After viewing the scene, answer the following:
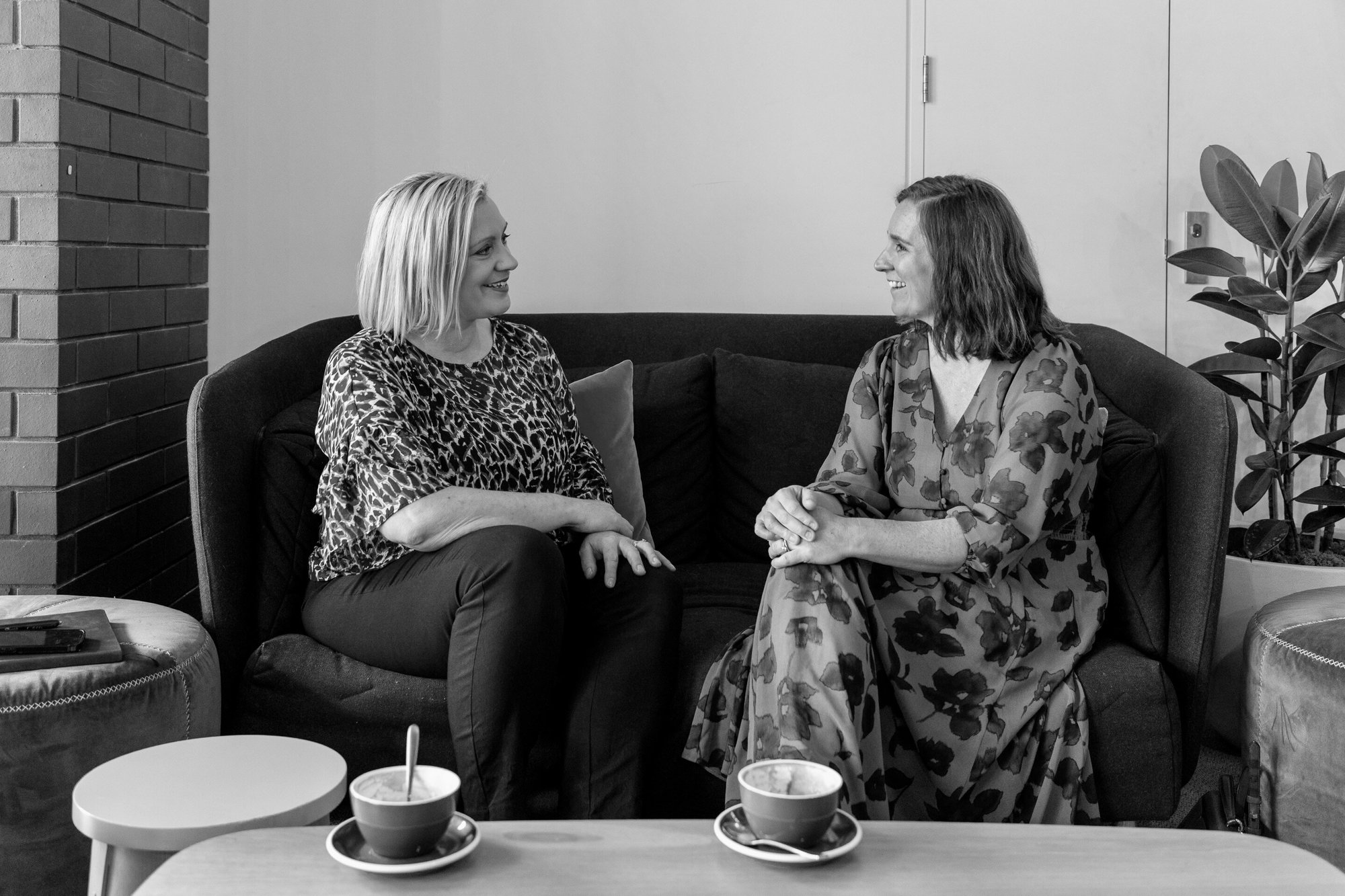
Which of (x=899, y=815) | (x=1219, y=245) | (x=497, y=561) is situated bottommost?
(x=899, y=815)

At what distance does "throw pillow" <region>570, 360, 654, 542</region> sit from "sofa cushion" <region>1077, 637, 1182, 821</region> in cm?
90

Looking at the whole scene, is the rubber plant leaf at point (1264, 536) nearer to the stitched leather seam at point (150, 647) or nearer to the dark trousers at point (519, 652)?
the dark trousers at point (519, 652)

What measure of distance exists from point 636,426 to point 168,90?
1.19m

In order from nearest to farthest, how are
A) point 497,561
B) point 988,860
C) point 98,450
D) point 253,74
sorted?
point 988,860 → point 497,561 → point 98,450 → point 253,74

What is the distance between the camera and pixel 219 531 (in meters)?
2.07

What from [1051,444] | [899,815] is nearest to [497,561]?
[899,815]

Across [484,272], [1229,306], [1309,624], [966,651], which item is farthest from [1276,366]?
[484,272]

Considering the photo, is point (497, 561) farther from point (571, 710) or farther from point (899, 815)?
point (899, 815)

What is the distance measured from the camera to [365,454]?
195 centimetres

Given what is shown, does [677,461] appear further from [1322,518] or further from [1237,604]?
[1322,518]

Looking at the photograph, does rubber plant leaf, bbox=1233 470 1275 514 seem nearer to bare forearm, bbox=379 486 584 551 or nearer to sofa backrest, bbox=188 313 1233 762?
sofa backrest, bbox=188 313 1233 762

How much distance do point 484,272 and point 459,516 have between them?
1.55 ft

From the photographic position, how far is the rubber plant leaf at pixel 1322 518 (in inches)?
103

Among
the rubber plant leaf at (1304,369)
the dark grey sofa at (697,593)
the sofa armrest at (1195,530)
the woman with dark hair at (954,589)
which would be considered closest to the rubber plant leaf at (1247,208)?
the rubber plant leaf at (1304,369)
